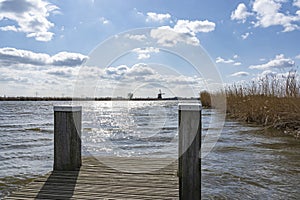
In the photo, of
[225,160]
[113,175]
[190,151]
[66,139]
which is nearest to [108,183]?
[113,175]

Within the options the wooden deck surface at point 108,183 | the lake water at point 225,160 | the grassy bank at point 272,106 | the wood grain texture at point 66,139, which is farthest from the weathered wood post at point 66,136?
the grassy bank at point 272,106

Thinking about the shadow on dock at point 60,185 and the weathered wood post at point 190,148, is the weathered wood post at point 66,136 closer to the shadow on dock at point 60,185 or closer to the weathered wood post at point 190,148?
the shadow on dock at point 60,185

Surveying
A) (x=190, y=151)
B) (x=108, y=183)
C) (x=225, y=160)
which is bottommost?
(x=225, y=160)

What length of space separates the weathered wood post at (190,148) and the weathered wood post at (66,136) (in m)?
1.41

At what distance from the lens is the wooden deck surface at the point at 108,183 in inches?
131

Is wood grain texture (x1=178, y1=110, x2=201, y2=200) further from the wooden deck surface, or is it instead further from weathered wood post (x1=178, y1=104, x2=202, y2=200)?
the wooden deck surface

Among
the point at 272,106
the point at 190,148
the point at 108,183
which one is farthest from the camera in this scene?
the point at 272,106

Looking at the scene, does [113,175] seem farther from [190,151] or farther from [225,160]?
[225,160]

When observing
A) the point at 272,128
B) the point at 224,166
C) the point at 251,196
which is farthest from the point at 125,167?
the point at 272,128

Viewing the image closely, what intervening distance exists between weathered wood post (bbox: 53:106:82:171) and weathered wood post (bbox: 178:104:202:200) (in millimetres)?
1409

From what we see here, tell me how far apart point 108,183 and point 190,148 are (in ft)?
3.48

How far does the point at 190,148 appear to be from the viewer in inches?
139

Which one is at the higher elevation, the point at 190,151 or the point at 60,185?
the point at 190,151

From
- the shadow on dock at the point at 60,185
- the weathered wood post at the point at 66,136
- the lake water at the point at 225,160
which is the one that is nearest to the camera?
the shadow on dock at the point at 60,185
